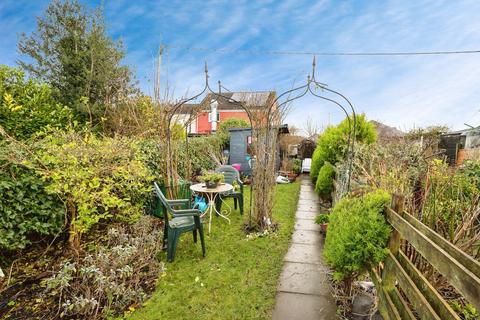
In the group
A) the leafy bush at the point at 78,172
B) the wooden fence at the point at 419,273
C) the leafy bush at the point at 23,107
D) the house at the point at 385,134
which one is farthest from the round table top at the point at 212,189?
the house at the point at 385,134

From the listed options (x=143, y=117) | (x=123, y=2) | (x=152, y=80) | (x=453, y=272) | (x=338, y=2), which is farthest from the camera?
(x=143, y=117)

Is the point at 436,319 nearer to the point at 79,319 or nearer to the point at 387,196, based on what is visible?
the point at 387,196

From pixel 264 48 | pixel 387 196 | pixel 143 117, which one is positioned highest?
pixel 264 48

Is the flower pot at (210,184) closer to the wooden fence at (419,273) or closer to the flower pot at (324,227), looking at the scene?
the flower pot at (324,227)

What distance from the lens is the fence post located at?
78.2 inches

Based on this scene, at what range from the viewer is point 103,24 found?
34.4 feet

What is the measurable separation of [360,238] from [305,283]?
126cm

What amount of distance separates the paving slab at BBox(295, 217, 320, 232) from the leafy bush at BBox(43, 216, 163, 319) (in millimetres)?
3012

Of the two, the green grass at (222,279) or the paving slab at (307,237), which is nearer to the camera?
the green grass at (222,279)

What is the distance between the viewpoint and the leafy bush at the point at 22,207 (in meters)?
2.72

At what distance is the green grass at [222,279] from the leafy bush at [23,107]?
526 centimetres

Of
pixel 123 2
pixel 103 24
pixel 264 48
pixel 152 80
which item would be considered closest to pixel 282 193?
pixel 264 48

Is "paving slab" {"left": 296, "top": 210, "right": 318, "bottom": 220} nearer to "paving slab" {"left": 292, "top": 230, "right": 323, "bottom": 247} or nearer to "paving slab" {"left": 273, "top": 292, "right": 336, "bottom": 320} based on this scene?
"paving slab" {"left": 292, "top": 230, "right": 323, "bottom": 247}

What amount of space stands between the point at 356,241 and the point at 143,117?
7.57 metres
